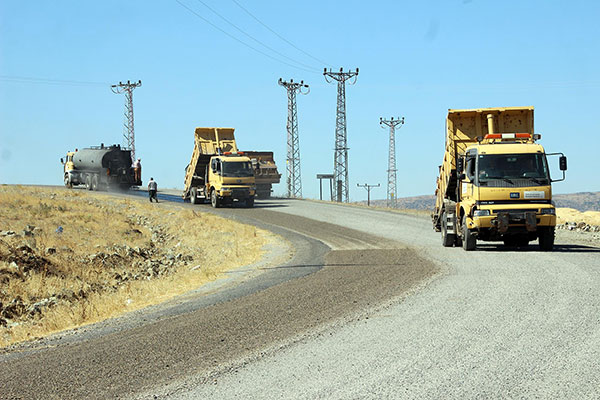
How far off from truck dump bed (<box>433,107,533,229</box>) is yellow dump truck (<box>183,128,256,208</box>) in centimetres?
1907

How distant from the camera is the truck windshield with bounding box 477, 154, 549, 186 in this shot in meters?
19.5

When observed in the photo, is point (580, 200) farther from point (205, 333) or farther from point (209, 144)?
point (205, 333)

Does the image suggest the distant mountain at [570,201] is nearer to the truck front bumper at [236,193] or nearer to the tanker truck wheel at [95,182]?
the tanker truck wheel at [95,182]

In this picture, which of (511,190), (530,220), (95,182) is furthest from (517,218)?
(95,182)

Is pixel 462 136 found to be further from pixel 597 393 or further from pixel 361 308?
pixel 597 393

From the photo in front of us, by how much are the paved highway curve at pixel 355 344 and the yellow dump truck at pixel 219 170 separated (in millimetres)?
24653

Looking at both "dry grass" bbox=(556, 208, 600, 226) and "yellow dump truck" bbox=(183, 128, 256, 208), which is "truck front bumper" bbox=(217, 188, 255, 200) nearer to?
"yellow dump truck" bbox=(183, 128, 256, 208)

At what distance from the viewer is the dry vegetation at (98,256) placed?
54.5ft

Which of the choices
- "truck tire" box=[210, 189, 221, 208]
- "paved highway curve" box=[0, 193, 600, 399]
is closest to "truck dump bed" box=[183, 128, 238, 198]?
"truck tire" box=[210, 189, 221, 208]

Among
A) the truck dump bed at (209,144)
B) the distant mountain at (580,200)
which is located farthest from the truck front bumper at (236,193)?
the distant mountain at (580,200)

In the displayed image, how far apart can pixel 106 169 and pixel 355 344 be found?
1840 inches

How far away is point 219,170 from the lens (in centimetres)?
4059

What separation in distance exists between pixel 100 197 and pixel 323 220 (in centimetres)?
1623

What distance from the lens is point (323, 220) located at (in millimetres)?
35594
